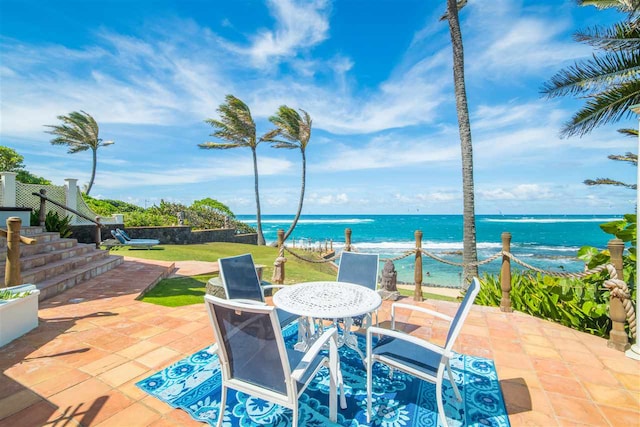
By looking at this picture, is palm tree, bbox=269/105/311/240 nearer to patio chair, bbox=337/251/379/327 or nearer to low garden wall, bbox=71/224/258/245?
low garden wall, bbox=71/224/258/245

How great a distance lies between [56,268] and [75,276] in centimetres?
37

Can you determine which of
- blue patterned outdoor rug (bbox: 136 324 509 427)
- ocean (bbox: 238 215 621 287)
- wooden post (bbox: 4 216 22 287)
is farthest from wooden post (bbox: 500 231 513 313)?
wooden post (bbox: 4 216 22 287)

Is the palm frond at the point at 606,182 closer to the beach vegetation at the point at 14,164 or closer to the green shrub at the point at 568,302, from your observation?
the green shrub at the point at 568,302

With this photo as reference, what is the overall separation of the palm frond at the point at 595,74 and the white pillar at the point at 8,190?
15408 mm

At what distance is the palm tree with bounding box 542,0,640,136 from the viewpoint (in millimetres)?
5395

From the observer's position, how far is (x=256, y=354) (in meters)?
1.70

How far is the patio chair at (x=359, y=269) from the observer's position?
3.79 m

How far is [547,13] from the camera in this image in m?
6.16

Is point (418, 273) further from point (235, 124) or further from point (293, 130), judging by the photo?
point (235, 124)

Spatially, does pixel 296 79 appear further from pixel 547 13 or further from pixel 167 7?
pixel 547 13

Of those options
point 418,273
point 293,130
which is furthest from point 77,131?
point 418,273

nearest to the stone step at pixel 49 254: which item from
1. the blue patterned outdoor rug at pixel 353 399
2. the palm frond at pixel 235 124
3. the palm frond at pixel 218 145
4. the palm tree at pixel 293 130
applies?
the blue patterned outdoor rug at pixel 353 399

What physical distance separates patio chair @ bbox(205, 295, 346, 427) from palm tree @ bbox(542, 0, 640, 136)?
8.01 meters

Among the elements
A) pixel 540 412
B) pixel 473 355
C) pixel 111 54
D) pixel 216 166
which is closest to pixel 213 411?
pixel 540 412
